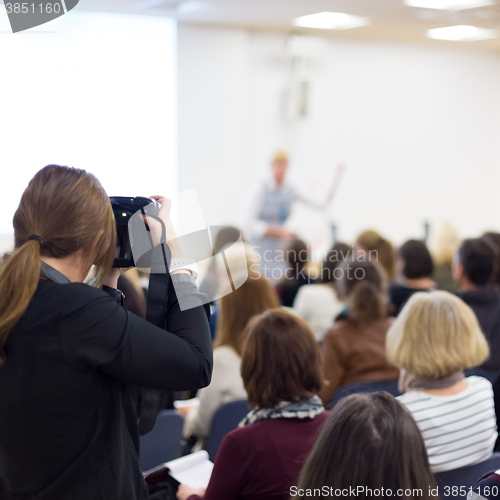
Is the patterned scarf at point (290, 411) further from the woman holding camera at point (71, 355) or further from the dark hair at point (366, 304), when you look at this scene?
the dark hair at point (366, 304)

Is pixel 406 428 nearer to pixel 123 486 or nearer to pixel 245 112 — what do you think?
pixel 123 486

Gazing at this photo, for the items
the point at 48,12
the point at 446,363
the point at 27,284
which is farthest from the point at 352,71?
the point at 27,284

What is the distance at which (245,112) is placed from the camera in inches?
242

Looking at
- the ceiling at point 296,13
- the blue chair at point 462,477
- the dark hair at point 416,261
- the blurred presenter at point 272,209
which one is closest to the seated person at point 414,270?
the dark hair at point 416,261

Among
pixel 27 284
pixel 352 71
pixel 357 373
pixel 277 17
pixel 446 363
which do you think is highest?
pixel 277 17

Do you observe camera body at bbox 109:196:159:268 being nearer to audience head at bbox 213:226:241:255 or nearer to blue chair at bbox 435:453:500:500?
blue chair at bbox 435:453:500:500

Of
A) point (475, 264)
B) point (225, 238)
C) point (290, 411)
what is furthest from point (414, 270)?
point (290, 411)

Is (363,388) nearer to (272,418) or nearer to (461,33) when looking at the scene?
(272,418)

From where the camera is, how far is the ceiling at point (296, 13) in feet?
16.8

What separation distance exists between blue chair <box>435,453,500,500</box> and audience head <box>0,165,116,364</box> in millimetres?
1102

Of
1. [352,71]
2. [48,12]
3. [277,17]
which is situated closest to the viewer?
[48,12]

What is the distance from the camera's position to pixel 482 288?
8.98ft

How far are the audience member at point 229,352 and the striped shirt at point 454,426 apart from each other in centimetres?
71

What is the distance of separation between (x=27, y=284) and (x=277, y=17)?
5381 mm
